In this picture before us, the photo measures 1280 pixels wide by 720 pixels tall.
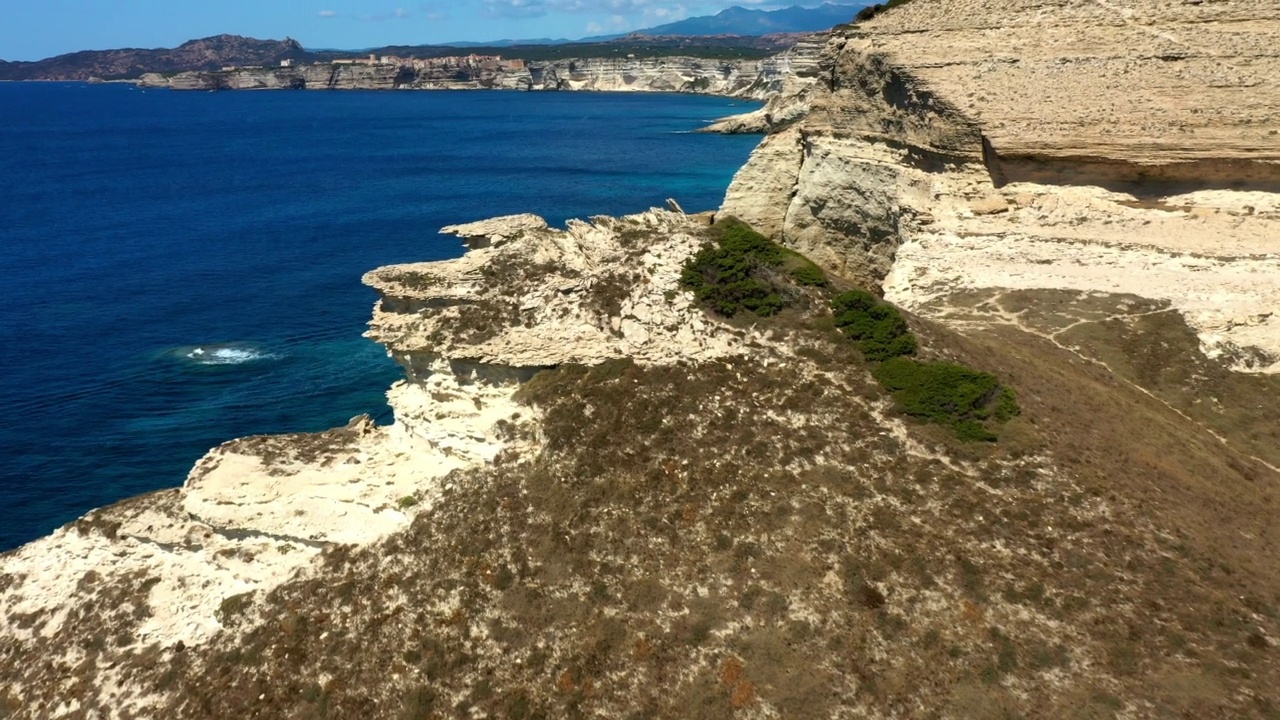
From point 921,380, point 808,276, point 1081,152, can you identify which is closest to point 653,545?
point 921,380

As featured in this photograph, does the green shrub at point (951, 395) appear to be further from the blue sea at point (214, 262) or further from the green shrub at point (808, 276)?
the blue sea at point (214, 262)

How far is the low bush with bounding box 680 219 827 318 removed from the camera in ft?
79.4

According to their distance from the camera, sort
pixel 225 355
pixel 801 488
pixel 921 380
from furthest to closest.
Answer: pixel 225 355
pixel 921 380
pixel 801 488

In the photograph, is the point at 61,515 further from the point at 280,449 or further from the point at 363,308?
the point at 363,308

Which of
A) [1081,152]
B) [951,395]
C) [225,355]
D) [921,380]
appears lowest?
[225,355]

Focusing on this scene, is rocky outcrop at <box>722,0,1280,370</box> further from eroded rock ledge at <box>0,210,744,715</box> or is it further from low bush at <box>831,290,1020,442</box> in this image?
eroded rock ledge at <box>0,210,744,715</box>

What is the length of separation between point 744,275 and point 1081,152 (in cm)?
1663

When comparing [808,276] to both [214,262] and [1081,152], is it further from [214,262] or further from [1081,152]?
[214,262]

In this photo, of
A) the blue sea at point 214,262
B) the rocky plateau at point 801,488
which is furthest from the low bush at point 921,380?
the blue sea at point 214,262

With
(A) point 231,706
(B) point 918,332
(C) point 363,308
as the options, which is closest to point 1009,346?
(B) point 918,332

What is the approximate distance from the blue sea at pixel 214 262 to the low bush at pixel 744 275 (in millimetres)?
24946

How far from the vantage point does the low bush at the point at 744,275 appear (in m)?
24.2

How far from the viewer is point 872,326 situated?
2323cm

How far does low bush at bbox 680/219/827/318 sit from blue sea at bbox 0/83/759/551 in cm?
2495
